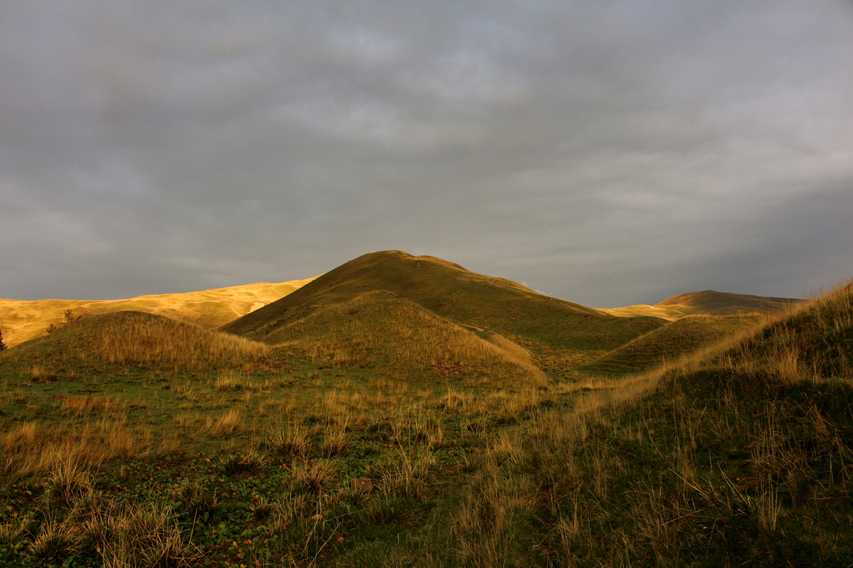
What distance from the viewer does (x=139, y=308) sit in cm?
10756

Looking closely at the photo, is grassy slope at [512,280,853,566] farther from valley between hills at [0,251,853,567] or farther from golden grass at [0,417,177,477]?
golden grass at [0,417,177,477]

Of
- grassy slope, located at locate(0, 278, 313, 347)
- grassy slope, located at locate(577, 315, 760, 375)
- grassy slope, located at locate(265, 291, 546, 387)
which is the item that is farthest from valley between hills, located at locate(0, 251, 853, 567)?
grassy slope, located at locate(0, 278, 313, 347)

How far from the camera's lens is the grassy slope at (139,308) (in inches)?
3684

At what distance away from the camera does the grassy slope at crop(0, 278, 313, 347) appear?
9356 cm

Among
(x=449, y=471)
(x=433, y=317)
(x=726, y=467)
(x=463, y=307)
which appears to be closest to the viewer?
(x=726, y=467)

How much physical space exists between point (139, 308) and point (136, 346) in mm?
114957

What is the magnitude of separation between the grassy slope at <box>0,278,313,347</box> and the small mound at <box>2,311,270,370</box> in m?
77.2

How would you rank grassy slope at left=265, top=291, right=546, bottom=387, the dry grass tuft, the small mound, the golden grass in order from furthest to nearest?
grassy slope at left=265, top=291, right=546, bottom=387, the small mound, the dry grass tuft, the golden grass

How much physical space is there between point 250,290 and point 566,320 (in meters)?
142

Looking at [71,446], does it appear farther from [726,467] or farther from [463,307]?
[463,307]

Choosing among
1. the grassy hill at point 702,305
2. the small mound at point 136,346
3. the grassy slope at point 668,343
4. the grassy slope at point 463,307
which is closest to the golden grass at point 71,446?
the small mound at point 136,346

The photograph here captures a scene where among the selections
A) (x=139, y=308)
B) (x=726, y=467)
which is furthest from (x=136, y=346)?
(x=139, y=308)

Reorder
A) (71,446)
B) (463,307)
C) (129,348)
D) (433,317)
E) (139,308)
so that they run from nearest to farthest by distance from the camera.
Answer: (71,446), (129,348), (433,317), (463,307), (139,308)

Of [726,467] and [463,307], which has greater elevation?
[463,307]
